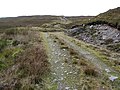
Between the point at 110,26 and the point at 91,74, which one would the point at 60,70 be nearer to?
the point at 91,74

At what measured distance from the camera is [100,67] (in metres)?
17.2

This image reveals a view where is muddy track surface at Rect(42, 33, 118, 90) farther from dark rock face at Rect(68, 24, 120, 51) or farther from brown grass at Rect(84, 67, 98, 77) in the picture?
dark rock face at Rect(68, 24, 120, 51)

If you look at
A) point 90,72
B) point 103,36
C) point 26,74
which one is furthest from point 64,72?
point 103,36

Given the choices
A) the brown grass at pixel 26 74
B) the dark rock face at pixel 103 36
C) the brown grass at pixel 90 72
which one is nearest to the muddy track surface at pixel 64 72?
the brown grass at pixel 90 72

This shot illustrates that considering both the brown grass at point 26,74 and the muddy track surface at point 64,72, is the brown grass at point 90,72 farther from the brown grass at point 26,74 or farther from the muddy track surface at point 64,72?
the brown grass at point 26,74

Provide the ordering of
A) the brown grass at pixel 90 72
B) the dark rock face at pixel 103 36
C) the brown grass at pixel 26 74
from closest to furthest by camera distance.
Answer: the brown grass at pixel 26 74 < the brown grass at pixel 90 72 < the dark rock face at pixel 103 36

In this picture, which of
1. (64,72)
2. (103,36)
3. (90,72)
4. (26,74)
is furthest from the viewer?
(103,36)

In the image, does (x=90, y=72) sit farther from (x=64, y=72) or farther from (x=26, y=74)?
(x=26, y=74)

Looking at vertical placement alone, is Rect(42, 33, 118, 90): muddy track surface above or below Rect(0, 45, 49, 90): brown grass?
below

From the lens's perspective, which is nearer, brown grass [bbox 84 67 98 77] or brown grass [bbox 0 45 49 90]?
brown grass [bbox 0 45 49 90]

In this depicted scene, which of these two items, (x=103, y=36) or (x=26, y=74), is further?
(x=103, y=36)

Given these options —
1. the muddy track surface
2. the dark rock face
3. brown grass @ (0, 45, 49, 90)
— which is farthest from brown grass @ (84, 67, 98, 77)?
the dark rock face

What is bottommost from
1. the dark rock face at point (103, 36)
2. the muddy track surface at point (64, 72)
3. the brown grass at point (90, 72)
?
the dark rock face at point (103, 36)

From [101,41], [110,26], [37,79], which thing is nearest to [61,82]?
[37,79]
